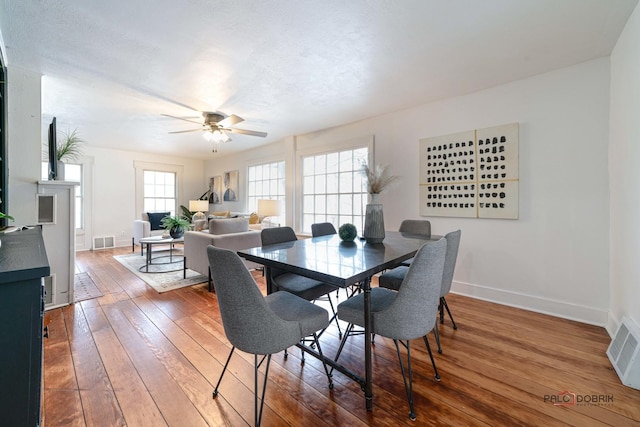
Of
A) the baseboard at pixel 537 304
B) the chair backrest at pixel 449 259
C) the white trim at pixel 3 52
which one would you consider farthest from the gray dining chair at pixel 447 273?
the white trim at pixel 3 52

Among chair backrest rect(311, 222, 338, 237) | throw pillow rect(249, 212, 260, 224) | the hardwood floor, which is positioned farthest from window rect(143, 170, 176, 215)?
chair backrest rect(311, 222, 338, 237)

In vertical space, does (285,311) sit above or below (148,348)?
above

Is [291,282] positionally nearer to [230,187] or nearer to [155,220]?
[230,187]

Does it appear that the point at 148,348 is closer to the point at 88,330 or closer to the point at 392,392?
the point at 88,330

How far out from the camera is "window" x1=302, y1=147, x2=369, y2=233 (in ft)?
14.0

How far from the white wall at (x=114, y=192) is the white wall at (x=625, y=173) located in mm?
8218

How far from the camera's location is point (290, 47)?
7.32 ft

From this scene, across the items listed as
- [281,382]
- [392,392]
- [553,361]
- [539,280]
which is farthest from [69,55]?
[539,280]

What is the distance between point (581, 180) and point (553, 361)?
1703 mm

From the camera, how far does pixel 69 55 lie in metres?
2.38

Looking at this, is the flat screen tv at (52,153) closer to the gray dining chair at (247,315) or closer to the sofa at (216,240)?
the sofa at (216,240)

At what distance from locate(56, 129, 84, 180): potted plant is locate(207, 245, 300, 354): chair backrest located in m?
3.03

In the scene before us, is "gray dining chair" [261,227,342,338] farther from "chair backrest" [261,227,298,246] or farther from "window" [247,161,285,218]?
"window" [247,161,285,218]

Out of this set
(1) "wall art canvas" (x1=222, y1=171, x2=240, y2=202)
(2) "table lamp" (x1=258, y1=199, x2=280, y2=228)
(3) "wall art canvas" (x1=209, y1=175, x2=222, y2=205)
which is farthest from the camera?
(3) "wall art canvas" (x1=209, y1=175, x2=222, y2=205)
